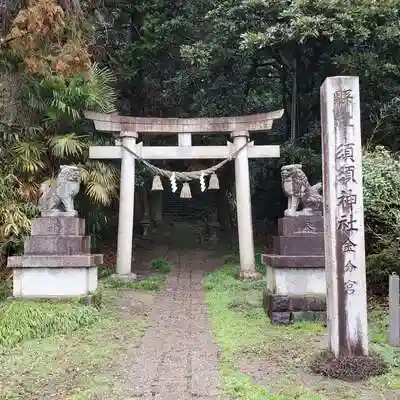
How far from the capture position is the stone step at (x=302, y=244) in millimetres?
7836

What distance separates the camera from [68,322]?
23.9ft

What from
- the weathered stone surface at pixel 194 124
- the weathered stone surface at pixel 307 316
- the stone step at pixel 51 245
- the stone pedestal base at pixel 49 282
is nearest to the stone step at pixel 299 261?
the weathered stone surface at pixel 307 316

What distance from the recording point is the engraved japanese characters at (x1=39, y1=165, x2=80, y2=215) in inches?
328

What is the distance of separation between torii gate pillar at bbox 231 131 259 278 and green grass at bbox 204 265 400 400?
2.35 m

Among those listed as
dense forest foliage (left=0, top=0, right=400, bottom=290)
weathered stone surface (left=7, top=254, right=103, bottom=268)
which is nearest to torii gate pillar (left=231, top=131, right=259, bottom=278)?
dense forest foliage (left=0, top=0, right=400, bottom=290)

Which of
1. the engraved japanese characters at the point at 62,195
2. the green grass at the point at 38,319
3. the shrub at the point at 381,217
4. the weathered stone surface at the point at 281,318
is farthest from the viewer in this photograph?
the shrub at the point at 381,217

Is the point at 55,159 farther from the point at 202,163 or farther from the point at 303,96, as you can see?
the point at 303,96

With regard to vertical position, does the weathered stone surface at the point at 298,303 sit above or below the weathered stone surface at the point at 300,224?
below

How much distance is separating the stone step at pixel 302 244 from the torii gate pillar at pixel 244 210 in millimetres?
3872

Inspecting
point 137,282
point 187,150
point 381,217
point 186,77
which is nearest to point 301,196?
point 381,217

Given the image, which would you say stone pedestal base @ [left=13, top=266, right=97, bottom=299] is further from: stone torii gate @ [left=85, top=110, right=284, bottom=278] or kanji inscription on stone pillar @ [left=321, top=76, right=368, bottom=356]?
kanji inscription on stone pillar @ [left=321, top=76, right=368, bottom=356]

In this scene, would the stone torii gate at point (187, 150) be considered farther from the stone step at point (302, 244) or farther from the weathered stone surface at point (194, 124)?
the stone step at point (302, 244)

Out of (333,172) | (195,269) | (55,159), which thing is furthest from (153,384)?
(195,269)

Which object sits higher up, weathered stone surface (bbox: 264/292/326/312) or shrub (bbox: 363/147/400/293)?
shrub (bbox: 363/147/400/293)
